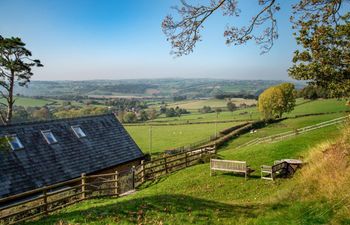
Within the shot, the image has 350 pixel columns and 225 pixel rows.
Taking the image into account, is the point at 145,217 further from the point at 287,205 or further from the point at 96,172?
the point at 96,172

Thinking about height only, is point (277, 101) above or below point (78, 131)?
above

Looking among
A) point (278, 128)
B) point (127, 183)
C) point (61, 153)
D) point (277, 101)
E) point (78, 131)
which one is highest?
point (277, 101)

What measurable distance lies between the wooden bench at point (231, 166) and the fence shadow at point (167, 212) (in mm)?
6000

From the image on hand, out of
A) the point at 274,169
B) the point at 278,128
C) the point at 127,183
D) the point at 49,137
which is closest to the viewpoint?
the point at 274,169

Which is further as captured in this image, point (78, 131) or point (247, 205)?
point (78, 131)

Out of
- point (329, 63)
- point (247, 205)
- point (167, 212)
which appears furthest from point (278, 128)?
point (167, 212)

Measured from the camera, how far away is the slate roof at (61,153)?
1747cm

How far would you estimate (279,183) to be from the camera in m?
14.8

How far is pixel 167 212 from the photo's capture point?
9.51 m

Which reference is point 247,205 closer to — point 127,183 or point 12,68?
point 127,183

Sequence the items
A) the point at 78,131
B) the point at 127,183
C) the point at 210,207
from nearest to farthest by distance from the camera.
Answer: the point at 210,207 < the point at 127,183 < the point at 78,131

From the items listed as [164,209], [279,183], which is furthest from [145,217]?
[279,183]

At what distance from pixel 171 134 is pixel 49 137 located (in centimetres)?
4561

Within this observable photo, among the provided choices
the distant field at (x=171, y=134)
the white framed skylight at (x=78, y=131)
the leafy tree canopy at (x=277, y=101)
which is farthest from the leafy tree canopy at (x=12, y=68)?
the leafy tree canopy at (x=277, y=101)
